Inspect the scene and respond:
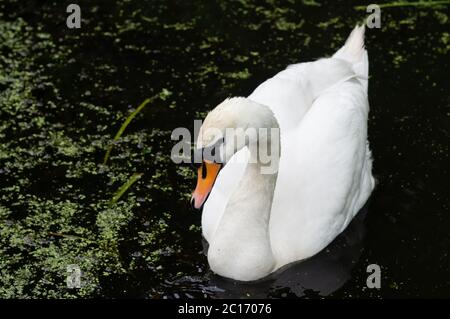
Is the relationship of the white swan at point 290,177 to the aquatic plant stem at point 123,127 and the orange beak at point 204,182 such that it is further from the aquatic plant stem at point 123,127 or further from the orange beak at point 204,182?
the aquatic plant stem at point 123,127

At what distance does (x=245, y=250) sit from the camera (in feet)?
18.5

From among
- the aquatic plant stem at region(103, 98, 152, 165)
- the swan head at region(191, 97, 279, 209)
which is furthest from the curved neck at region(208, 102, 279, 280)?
the aquatic plant stem at region(103, 98, 152, 165)

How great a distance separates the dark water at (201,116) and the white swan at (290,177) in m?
0.19

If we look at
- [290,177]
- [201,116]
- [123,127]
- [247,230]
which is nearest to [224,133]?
[247,230]

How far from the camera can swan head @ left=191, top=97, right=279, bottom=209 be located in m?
5.11

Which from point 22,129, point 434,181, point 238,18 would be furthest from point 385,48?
point 22,129

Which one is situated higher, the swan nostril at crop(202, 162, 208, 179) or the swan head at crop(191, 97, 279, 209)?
the swan head at crop(191, 97, 279, 209)

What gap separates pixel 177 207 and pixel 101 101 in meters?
1.60

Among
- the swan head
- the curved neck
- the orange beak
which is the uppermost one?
the swan head

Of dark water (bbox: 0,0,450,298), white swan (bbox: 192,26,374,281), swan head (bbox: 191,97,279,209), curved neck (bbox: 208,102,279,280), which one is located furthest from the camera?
dark water (bbox: 0,0,450,298)

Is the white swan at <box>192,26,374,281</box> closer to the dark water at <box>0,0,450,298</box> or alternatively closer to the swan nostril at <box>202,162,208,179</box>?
the swan nostril at <box>202,162,208,179</box>

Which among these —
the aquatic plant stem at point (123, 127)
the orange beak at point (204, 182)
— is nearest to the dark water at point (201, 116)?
the aquatic plant stem at point (123, 127)

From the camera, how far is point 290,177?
595cm
